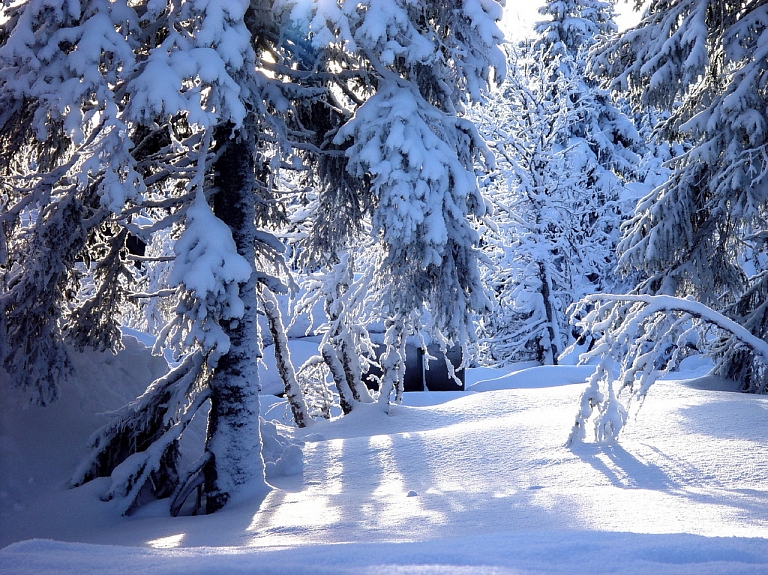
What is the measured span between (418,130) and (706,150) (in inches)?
177

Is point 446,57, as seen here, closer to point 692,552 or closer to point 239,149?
point 239,149

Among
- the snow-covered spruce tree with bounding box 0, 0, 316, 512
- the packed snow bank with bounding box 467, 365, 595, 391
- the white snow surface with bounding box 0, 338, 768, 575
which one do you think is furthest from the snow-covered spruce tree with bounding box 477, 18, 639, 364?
the snow-covered spruce tree with bounding box 0, 0, 316, 512

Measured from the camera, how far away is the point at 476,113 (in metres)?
18.5

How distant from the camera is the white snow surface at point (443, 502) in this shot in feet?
7.70

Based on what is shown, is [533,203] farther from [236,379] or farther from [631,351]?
[236,379]

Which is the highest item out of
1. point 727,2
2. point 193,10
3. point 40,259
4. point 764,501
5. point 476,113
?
point 476,113

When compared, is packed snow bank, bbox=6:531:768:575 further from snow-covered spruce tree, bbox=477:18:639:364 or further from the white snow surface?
snow-covered spruce tree, bbox=477:18:639:364

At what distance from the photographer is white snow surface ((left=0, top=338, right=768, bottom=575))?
7.70 feet

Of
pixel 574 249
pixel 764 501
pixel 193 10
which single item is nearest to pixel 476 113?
pixel 574 249

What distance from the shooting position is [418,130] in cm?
606

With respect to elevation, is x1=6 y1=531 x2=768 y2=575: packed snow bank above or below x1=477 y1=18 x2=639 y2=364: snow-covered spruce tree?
below

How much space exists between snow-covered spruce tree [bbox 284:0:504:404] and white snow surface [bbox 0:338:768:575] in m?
1.75

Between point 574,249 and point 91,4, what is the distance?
1800 cm

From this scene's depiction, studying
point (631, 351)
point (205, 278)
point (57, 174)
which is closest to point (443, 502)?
point (205, 278)
